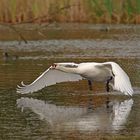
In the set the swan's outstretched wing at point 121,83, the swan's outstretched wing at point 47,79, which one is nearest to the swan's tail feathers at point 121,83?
the swan's outstretched wing at point 121,83

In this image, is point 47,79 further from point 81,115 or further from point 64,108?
point 81,115

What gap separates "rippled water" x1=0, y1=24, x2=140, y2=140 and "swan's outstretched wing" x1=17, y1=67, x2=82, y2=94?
0.46 feet

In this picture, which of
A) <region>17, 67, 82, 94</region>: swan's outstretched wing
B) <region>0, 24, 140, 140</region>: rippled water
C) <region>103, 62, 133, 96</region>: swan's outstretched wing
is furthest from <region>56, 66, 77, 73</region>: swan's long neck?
<region>103, 62, 133, 96</region>: swan's outstretched wing

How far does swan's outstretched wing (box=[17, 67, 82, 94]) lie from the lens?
1269 cm

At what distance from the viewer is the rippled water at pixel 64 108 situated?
347 inches

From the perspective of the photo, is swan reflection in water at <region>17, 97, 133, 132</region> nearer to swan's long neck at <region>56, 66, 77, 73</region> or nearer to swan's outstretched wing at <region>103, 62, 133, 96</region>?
swan's outstretched wing at <region>103, 62, 133, 96</region>

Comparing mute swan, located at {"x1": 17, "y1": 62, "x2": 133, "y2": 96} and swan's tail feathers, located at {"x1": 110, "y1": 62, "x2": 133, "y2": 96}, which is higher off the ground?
swan's tail feathers, located at {"x1": 110, "y1": 62, "x2": 133, "y2": 96}

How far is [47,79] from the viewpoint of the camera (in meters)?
13.1

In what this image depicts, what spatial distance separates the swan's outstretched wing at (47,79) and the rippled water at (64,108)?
0.46ft

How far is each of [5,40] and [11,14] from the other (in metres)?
1.93


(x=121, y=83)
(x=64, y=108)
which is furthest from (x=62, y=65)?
(x=64, y=108)

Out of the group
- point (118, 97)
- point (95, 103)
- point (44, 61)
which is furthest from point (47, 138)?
point (44, 61)

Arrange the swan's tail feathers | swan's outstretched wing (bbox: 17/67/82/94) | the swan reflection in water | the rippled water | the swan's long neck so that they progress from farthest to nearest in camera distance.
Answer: the swan's long neck, swan's outstretched wing (bbox: 17/67/82/94), the swan's tail feathers, the swan reflection in water, the rippled water

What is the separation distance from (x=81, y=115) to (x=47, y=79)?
2944mm
